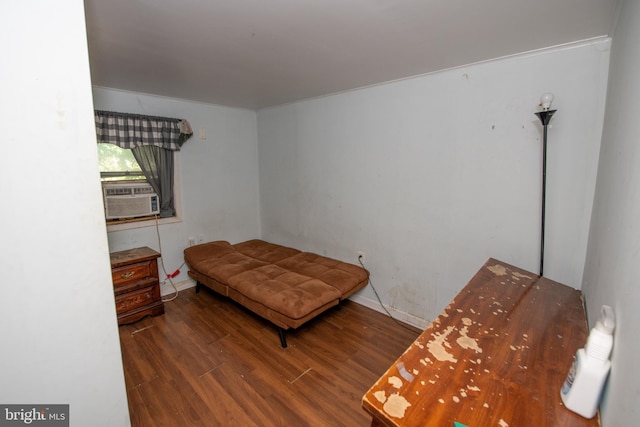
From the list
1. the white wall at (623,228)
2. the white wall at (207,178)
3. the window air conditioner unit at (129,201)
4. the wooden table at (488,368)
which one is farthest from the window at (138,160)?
the white wall at (623,228)

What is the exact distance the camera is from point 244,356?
212cm

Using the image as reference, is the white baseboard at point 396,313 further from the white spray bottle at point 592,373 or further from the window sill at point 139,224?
the window sill at point 139,224

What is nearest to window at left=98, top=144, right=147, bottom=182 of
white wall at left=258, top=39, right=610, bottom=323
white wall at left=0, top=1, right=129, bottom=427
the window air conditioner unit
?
the window air conditioner unit

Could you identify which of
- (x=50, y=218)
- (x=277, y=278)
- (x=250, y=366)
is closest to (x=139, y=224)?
(x=277, y=278)

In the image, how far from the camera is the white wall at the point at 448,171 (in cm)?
172

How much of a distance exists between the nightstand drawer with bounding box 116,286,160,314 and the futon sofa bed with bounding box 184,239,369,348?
45 centimetres

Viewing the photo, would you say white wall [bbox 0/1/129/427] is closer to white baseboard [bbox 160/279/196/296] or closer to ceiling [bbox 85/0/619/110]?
ceiling [bbox 85/0/619/110]

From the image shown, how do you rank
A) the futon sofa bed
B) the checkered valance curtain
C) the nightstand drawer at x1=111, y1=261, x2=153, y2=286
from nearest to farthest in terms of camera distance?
the futon sofa bed
the nightstand drawer at x1=111, y1=261, x2=153, y2=286
the checkered valance curtain

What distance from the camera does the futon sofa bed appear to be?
2.23 meters

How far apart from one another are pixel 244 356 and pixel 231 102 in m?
2.72

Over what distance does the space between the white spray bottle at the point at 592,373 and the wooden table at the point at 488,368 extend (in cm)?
4

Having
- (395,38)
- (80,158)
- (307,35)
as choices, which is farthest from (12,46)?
(395,38)

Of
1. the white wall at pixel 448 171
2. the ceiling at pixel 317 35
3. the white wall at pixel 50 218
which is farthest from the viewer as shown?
the white wall at pixel 448 171

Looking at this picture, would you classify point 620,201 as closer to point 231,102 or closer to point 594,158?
point 594,158
